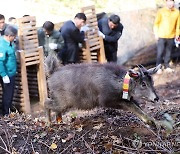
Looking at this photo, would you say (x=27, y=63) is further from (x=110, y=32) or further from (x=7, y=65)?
(x=110, y=32)

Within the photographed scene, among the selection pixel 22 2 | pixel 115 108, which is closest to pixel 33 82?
pixel 22 2

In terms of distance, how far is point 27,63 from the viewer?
10602mm

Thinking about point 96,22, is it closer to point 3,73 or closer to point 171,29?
point 171,29

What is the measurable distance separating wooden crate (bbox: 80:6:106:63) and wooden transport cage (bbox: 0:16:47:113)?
60.7 inches

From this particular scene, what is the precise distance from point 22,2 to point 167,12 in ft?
15.2

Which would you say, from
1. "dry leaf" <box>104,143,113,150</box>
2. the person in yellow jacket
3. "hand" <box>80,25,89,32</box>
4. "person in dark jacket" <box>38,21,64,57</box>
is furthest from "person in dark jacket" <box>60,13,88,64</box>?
"dry leaf" <box>104,143,113,150</box>

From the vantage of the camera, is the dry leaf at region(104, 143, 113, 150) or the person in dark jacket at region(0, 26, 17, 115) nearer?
the dry leaf at region(104, 143, 113, 150)

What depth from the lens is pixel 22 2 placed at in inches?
569

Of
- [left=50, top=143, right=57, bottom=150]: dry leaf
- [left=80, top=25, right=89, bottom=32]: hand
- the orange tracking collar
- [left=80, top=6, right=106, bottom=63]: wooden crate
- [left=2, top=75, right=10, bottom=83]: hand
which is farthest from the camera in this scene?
[left=80, top=6, right=106, bottom=63]: wooden crate

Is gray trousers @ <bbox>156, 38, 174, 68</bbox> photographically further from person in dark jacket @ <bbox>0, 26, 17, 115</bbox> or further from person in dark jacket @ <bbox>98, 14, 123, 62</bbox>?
person in dark jacket @ <bbox>0, 26, 17, 115</bbox>

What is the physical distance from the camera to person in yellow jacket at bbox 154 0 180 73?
12703mm

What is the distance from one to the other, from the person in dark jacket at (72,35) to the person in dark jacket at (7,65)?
5.63 feet

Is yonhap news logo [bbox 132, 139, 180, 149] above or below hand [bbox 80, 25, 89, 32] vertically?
below

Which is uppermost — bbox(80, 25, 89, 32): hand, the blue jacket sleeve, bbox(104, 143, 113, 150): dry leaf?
bbox(80, 25, 89, 32): hand
